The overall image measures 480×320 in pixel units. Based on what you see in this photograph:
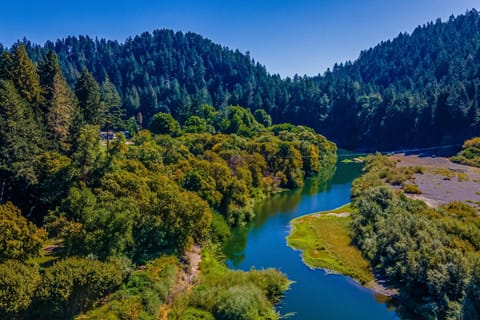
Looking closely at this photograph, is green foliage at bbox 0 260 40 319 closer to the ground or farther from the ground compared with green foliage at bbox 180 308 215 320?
farther from the ground

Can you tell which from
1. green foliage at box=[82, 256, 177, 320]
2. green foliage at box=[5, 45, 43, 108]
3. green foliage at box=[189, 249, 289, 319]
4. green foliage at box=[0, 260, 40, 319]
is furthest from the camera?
green foliage at box=[5, 45, 43, 108]

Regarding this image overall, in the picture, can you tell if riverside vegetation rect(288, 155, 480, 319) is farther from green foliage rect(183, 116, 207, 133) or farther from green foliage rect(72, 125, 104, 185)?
green foliage rect(183, 116, 207, 133)

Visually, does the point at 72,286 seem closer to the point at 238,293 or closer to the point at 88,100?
the point at 238,293

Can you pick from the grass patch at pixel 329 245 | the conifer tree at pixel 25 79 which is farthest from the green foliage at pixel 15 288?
the conifer tree at pixel 25 79

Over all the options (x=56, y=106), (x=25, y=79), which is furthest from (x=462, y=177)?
(x=25, y=79)

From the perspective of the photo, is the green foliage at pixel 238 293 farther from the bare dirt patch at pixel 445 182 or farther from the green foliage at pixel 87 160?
the bare dirt patch at pixel 445 182

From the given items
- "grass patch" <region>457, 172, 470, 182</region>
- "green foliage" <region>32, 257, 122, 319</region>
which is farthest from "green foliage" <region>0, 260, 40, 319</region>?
"grass patch" <region>457, 172, 470, 182</region>

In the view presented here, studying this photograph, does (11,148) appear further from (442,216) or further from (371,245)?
(442,216)

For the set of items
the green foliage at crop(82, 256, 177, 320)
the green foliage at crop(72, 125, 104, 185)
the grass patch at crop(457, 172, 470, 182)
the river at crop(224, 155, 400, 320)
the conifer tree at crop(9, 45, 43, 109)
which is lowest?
the river at crop(224, 155, 400, 320)
